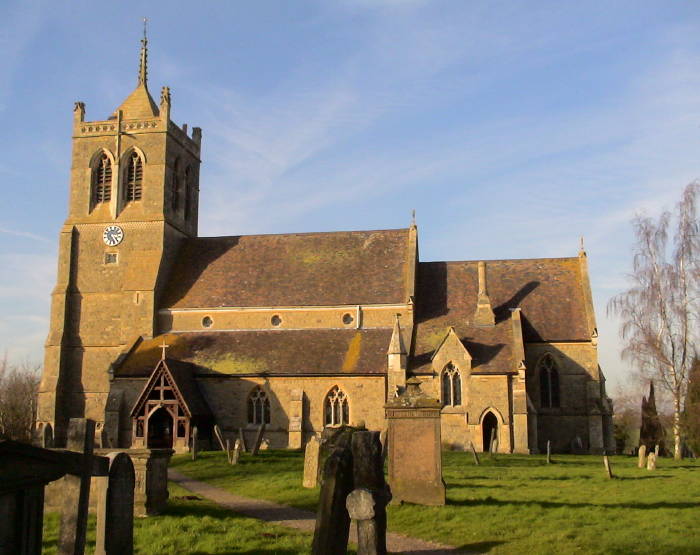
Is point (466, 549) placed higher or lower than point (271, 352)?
lower

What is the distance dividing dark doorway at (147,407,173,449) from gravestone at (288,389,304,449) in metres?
5.73

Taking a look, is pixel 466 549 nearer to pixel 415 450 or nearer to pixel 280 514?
pixel 415 450

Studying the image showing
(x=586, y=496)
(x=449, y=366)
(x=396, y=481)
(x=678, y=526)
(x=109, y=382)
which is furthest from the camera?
(x=109, y=382)

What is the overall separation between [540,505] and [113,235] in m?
33.2

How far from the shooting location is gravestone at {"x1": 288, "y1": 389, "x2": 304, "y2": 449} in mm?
37719

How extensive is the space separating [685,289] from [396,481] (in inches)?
1037

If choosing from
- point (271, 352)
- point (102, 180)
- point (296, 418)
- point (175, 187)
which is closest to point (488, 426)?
point (296, 418)

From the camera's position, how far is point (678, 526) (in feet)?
47.6

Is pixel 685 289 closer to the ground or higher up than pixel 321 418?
higher up

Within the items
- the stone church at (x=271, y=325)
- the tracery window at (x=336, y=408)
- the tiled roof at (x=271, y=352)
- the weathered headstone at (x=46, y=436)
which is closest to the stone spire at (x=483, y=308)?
the stone church at (x=271, y=325)

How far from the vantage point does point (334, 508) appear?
9250 millimetres

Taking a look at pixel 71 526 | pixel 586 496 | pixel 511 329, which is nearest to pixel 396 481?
pixel 586 496

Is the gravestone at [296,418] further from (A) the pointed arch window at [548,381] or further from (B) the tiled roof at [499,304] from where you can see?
(A) the pointed arch window at [548,381]

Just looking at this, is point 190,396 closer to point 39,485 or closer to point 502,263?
point 502,263
